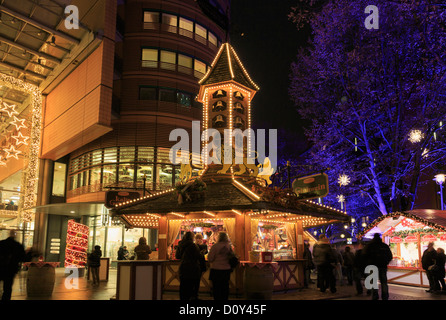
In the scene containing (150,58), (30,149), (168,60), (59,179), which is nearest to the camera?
(30,149)

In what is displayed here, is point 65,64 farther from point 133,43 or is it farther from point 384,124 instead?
point 384,124

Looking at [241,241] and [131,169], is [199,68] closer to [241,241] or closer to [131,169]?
[131,169]

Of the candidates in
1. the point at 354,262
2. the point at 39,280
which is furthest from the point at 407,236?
the point at 39,280

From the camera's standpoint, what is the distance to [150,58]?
28172 mm

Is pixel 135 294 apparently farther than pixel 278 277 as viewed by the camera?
No

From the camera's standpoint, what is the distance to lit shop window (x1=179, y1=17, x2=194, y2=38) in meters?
29.2

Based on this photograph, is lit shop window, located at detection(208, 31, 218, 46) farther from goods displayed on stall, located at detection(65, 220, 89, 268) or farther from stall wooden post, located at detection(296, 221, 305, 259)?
stall wooden post, located at detection(296, 221, 305, 259)

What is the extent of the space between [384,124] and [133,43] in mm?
18545

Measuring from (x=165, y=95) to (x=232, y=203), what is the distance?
17000mm

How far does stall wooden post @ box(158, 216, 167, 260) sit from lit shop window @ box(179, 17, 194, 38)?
61.9 ft

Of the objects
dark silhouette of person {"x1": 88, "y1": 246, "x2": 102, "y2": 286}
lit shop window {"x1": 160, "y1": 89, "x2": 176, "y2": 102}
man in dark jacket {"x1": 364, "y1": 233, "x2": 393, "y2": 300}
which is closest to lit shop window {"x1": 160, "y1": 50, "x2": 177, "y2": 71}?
lit shop window {"x1": 160, "y1": 89, "x2": 176, "y2": 102}

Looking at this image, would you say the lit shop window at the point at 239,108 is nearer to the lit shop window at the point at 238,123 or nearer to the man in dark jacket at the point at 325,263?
the lit shop window at the point at 238,123

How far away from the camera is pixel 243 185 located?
13.9m
